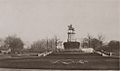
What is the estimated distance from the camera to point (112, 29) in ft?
26.2

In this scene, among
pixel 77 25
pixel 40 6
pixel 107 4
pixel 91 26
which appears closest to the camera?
pixel 107 4

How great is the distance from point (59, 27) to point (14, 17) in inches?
93.3

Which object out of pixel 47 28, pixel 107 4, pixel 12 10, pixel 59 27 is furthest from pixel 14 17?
pixel 107 4

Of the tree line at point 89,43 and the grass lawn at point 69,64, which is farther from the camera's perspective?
the tree line at point 89,43

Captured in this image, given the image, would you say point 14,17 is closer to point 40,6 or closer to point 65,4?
point 40,6

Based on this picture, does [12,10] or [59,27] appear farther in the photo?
[59,27]

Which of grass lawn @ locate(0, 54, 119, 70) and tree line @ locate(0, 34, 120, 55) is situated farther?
tree line @ locate(0, 34, 120, 55)

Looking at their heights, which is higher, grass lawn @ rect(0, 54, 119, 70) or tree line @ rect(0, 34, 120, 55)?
tree line @ rect(0, 34, 120, 55)

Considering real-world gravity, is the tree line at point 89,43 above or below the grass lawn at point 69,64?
above

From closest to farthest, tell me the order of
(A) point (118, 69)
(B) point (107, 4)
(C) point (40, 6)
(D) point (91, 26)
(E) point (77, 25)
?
(A) point (118, 69) → (B) point (107, 4) → (C) point (40, 6) → (D) point (91, 26) → (E) point (77, 25)

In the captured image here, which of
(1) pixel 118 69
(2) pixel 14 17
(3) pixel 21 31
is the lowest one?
(1) pixel 118 69

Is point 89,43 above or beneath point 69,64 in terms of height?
above

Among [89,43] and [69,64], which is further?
[89,43]

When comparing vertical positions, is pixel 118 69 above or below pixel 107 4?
below
